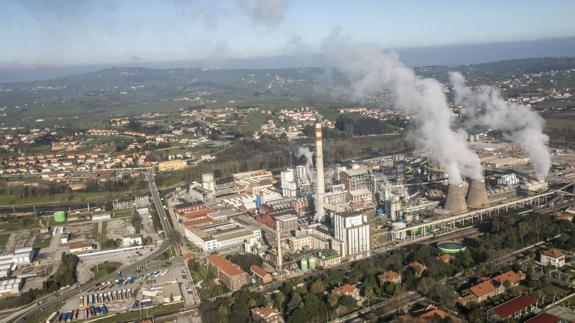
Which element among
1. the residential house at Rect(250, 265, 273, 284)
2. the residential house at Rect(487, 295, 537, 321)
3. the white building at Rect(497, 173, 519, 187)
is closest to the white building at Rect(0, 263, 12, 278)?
the residential house at Rect(250, 265, 273, 284)

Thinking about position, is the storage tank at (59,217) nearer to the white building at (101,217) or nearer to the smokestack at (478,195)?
the white building at (101,217)

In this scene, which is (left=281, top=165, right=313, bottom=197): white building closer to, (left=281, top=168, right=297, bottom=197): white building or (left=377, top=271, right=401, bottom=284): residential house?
(left=281, top=168, right=297, bottom=197): white building

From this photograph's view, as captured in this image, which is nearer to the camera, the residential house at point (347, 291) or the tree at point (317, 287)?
the residential house at point (347, 291)

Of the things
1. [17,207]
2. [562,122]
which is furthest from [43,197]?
[562,122]

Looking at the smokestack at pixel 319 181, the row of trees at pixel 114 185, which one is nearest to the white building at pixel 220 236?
the smokestack at pixel 319 181

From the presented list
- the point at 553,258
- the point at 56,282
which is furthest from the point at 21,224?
the point at 553,258

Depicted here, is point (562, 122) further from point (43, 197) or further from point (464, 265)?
point (43, 197)
